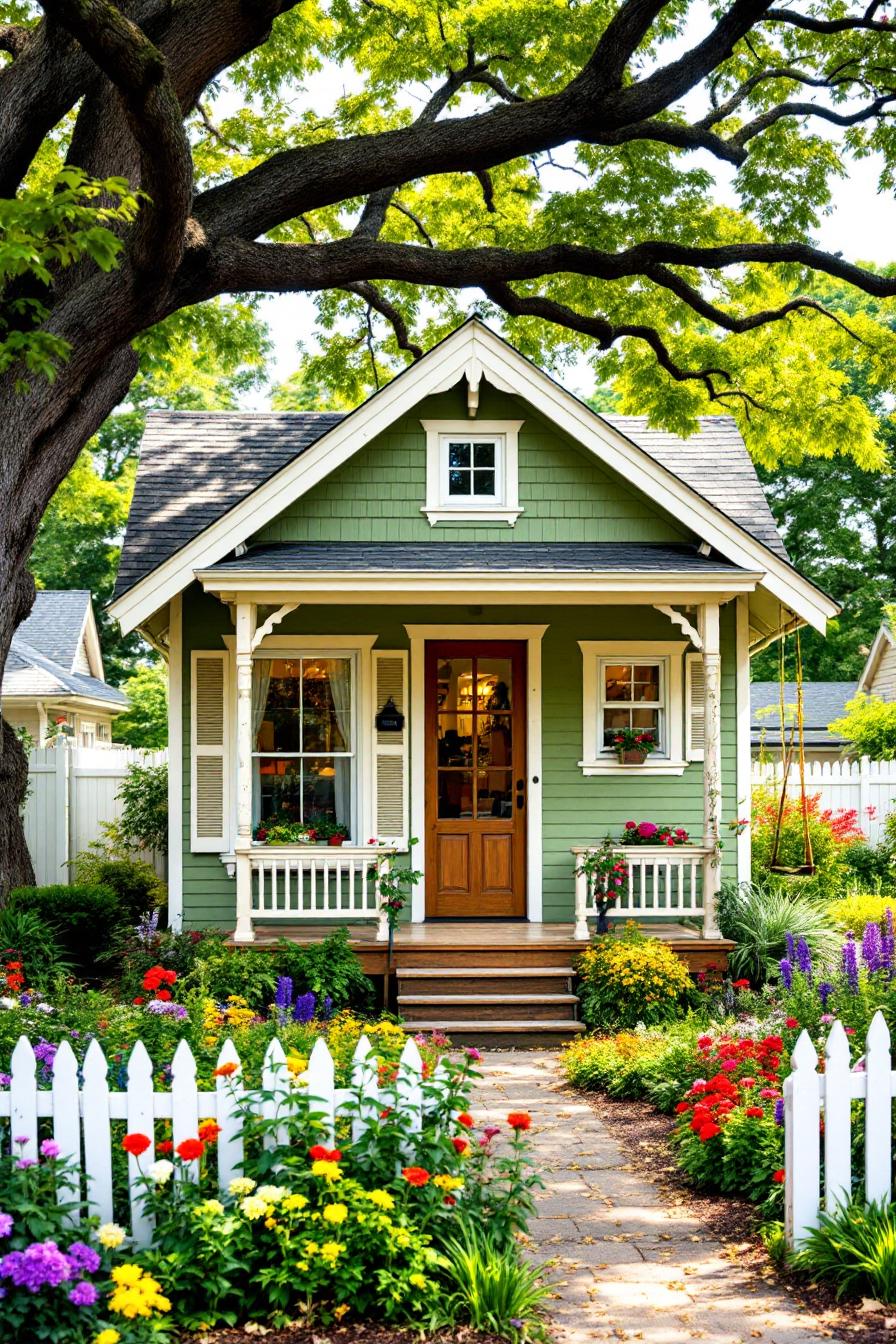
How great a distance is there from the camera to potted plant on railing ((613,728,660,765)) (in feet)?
39.9

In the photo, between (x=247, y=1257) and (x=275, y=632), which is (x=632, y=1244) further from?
(x=275, y=632)

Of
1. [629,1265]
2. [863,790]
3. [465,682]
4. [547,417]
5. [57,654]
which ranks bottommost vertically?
[629,1265]

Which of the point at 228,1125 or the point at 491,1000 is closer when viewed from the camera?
the point at 228,1125

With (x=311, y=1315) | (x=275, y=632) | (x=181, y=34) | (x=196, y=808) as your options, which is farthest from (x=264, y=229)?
(x=311, y=1315)

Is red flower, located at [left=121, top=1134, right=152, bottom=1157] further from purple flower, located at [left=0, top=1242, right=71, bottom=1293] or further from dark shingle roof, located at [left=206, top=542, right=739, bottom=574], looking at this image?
dark shingle roof, located at [left=206, top=542, right=739, bottom=574]

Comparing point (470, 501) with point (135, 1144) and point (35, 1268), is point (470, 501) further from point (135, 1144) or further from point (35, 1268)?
point (35, 1268)

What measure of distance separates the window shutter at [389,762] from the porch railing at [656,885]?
1689 millimetres

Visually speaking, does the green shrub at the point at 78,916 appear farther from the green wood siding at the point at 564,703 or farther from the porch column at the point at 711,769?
the porch column at the point at 711,769

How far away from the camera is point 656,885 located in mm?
11164

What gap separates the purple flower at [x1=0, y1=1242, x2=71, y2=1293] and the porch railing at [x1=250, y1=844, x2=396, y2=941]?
6.62 meters

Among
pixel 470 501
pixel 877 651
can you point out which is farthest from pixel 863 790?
pixel 877 651

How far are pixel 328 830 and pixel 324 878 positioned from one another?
771 millimetres

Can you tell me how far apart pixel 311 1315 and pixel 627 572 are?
23.8 ft

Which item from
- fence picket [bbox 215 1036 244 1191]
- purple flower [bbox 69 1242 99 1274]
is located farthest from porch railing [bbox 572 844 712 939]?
purple flower [bbox 69 1242 99 1274]
